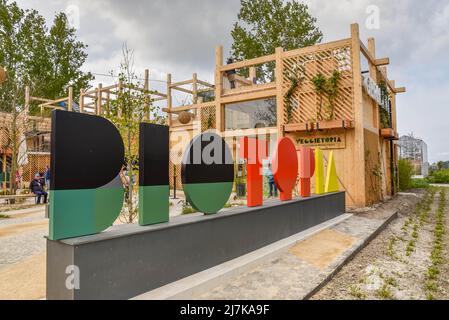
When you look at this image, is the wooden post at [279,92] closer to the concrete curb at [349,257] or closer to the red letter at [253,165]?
the concrete curb at [349,257]

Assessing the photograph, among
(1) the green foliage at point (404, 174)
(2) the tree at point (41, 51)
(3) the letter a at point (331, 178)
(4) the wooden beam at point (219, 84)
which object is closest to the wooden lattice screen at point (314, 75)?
(3) the letter a at point (331, 178)

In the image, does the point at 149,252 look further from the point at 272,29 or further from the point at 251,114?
the point at 272,29

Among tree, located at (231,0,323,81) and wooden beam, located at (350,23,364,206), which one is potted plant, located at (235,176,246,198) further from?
tree, located at (231,0,323,81)

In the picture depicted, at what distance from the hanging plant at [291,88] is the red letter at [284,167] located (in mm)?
4677

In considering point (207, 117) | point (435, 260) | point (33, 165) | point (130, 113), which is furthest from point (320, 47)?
point (33, 165)

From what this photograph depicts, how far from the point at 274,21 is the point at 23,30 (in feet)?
52.4

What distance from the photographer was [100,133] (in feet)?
9.09

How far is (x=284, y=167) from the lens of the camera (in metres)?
5.41

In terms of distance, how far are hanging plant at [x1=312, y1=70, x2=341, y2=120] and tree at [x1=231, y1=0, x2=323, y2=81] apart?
1003cm

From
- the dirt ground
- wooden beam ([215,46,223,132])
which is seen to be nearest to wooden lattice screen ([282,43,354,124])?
wooden beam ([215,46,223,132])

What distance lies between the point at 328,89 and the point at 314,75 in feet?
2.53

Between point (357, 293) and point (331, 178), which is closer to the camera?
point (357, 293)
